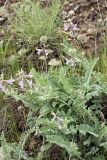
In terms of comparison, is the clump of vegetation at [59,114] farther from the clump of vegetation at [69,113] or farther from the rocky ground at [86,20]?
the rocky ground at [86,20]

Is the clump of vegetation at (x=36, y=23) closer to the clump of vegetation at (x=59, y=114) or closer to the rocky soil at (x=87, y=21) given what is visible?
the rocky soil at (x=87, y=21)

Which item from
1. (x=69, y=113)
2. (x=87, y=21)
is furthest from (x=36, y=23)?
(x=69, y=113)

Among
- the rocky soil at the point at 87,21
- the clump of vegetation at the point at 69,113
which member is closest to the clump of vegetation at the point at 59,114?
the clump of vegetation at the point at 69,113

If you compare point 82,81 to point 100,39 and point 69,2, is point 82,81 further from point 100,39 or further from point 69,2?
point 69,2

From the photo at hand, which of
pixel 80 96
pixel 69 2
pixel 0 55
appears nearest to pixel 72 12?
pixel 69 2

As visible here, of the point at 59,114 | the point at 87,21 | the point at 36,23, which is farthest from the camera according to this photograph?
the point at 87,21

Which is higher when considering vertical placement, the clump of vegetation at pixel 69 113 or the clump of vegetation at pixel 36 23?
the clump of vegetation at pixel 36 23

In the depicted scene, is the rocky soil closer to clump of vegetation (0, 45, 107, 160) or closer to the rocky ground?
the rocky ground

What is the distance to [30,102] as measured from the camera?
2.05 meters

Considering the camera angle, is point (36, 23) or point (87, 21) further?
point (87, 21)

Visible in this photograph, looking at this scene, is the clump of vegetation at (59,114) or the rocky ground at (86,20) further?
the rocky ground at (86,20)

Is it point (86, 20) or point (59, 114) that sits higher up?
point (86, 20)

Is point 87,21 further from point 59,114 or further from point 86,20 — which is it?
Answer: point 59,114

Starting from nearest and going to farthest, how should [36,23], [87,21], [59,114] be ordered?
[59,114]
[36,23]
[87,21]
